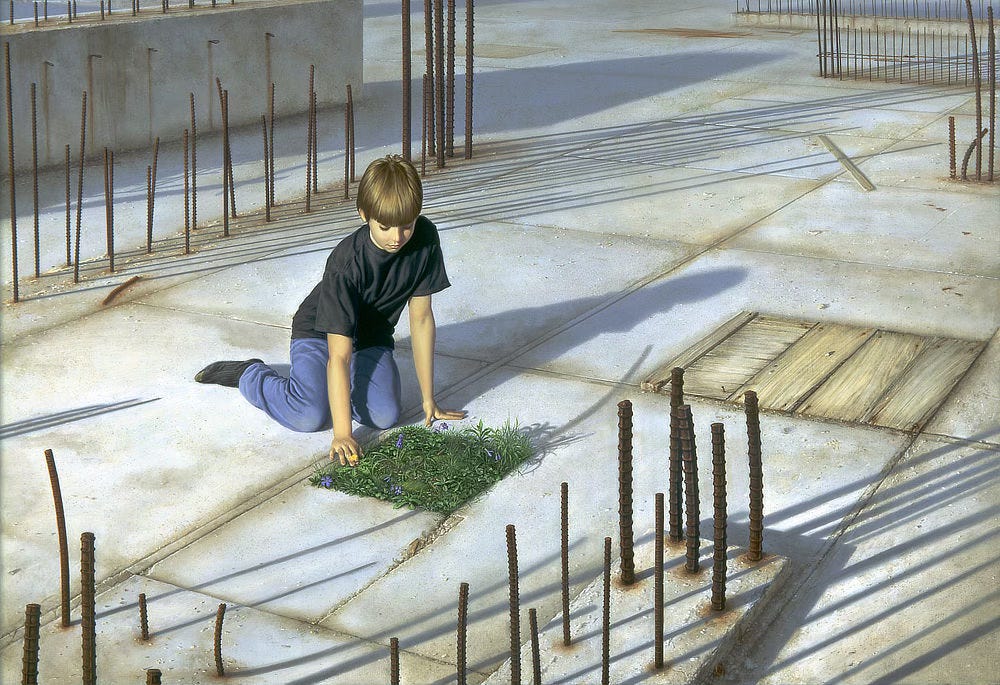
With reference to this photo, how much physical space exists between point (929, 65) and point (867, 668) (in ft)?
40.6

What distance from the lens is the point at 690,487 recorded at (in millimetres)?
3799

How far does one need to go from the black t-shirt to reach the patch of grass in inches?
18.8

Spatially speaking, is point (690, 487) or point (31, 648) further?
point (690, 487)

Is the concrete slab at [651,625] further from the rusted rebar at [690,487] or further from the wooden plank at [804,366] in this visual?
the wooden plank at [804,366]

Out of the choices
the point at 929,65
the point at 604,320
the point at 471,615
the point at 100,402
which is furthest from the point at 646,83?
the point at 471,615

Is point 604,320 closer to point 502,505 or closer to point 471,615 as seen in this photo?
point 502,505

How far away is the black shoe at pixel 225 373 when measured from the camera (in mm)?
5402

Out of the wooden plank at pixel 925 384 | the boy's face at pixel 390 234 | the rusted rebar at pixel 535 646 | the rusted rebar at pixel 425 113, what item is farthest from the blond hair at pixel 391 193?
the rusted rebar at pixel 425 113

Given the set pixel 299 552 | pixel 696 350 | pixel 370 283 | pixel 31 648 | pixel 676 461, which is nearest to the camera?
pixel 31 648

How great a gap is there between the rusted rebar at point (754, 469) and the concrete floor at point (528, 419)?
0.54ft

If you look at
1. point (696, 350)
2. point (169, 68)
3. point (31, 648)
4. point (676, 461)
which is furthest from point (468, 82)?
point (31, 648)

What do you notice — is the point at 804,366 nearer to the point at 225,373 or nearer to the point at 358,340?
the point at 358,340

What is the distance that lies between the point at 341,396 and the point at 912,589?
2.11 m

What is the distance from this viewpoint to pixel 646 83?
43.1 ft
